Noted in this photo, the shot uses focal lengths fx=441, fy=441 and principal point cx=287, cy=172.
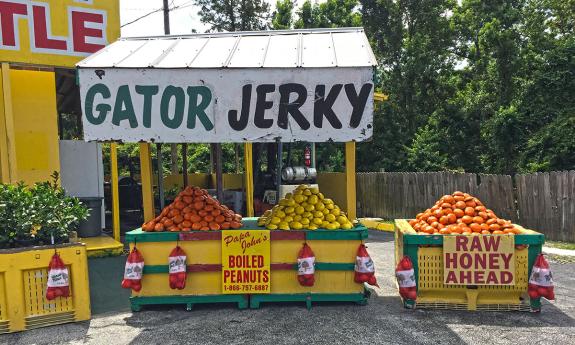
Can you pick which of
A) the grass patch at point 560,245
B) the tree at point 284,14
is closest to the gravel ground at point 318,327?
the grass patch at point 560,245

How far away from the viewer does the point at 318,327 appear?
557 cm

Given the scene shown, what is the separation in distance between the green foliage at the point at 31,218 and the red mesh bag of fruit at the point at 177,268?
154 centimetres

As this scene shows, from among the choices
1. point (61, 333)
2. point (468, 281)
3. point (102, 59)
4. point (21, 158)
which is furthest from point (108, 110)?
point (21, 158)

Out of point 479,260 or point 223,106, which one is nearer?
point 223,106

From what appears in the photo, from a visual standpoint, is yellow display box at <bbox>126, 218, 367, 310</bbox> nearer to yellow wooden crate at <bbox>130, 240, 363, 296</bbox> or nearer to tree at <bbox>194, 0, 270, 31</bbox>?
yellow wooden crate at <bbox>130, 240, 363, 296</bbox>

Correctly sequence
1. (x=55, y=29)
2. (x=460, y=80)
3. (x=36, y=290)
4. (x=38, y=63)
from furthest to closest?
1. (x=460, y=80)
2. (x=55, y=29)
3. (x=38, y=63)
4. (x=36, y=290)

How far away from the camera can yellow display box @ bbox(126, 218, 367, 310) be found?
6301 mm

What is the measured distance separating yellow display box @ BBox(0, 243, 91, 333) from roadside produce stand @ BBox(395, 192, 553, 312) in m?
4.38

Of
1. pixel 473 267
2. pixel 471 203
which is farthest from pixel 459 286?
pixel 471 203

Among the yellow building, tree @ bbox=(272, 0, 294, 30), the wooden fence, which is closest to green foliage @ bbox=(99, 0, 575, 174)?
tree @ bbox=(272, 0, 294, 30)

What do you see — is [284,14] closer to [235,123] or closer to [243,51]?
[243,51]

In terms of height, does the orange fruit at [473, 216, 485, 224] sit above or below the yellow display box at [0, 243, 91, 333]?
above

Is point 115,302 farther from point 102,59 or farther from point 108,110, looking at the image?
point 102,59

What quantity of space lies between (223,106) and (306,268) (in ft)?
8.20
